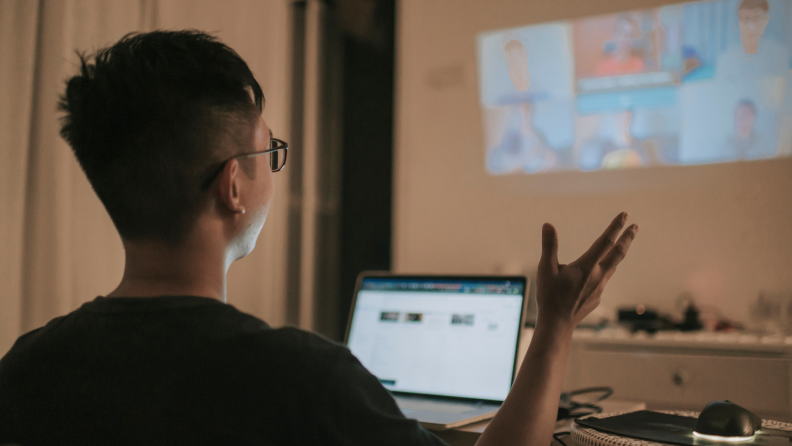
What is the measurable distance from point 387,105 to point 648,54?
4.75 feet

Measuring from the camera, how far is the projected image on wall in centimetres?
246

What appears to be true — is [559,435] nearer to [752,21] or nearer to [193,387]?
[193,387]

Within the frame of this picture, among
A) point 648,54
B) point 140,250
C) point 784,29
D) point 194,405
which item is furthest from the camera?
point 648,54

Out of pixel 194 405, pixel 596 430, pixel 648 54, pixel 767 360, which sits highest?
Result: pixel 648 54

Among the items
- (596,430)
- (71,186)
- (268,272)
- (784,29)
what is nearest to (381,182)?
(268,272)

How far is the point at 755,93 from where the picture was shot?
2.46 metres

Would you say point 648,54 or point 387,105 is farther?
point 387,105

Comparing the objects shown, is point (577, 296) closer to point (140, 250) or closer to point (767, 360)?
point (140, 250)

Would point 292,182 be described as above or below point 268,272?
above

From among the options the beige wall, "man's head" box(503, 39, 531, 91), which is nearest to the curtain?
the beige wall

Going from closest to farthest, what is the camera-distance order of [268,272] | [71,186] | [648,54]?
[71,186] → [648,54] → [268,272]

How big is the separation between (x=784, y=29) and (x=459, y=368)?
2328 millimetres

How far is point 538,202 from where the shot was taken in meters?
2.91

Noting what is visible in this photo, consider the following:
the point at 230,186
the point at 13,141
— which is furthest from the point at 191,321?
the point at 13,141
